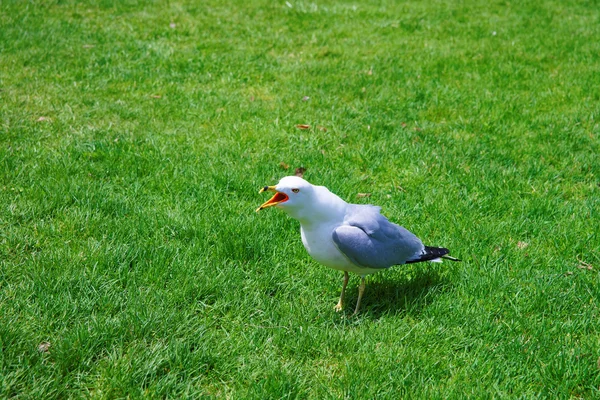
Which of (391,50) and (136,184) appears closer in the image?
(136,184)

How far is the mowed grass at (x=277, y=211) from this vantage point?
9.58 feet

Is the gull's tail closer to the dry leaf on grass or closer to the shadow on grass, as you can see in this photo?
the shadow on grass

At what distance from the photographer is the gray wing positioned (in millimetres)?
3178

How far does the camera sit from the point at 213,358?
295 cm

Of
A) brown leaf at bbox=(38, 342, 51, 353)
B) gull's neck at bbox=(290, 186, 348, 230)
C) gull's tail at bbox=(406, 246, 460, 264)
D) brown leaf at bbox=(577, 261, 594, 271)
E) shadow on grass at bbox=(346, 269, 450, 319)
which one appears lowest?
shadow on grass at bbox=(346, 269, 450, 319)

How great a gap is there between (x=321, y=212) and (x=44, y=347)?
1.47m

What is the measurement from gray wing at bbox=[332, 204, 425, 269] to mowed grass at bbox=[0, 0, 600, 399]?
11.7 inches

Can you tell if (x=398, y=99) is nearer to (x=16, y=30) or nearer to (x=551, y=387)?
(x=551, y=387)

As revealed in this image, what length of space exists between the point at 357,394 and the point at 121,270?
155 centimetres

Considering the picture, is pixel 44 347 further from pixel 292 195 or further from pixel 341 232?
pixel 341 232

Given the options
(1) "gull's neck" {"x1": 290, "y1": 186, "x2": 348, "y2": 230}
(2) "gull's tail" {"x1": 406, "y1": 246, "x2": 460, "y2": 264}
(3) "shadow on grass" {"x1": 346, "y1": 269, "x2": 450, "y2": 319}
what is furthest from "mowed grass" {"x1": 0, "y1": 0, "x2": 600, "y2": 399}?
(1) "gull's neck" {"x1": 290, "y1": 186, "x2": 348, "y2": 230}

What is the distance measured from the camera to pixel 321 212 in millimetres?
3170

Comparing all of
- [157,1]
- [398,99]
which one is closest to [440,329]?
[398,99]

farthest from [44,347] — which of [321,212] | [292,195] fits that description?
[321,212]
